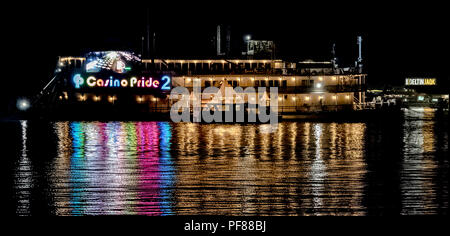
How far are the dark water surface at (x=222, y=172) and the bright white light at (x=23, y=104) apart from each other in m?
10.4

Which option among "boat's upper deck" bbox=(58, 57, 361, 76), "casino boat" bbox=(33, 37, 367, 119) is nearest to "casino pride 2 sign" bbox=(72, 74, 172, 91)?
"casino boat" bbox=(33, 37, 367, 119)

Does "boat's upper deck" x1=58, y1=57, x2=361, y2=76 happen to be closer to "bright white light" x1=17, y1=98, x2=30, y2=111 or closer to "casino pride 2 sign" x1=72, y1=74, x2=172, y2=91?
"casino pride 2 sign" x1=72, y1=74, x2=172, y2=91

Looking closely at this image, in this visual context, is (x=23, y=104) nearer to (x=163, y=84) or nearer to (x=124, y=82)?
(x=124, y=82)

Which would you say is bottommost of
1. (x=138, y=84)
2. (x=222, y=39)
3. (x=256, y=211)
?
(x=256, y=211)

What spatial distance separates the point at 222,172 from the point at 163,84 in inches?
1084

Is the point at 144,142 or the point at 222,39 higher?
the point at 222,39

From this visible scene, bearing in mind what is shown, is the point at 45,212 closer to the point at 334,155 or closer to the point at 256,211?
the point at 256,211

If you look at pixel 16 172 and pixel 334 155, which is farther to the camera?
pixel 334 155

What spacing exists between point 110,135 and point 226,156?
32.6 feet

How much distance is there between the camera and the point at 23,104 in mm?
46500
